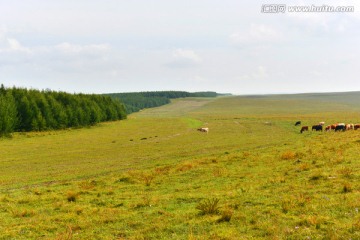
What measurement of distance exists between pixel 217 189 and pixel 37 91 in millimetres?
78887

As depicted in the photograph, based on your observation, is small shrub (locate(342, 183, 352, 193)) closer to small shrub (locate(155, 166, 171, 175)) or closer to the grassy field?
the grassy field

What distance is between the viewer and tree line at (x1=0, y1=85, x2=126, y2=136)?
66312mm

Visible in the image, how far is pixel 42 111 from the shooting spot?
77.3 m

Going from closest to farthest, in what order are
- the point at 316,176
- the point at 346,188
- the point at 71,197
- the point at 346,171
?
the point at 346,188
the point at 71,197
the point at 316,176
the point at 346,171

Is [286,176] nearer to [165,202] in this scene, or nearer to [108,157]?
[165,202]

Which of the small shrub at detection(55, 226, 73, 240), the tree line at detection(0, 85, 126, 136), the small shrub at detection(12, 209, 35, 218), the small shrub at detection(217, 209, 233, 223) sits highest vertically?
the tree line at detection(0, 85, 126, 136)

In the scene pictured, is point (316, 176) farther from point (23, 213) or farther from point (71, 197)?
point (23, 213)

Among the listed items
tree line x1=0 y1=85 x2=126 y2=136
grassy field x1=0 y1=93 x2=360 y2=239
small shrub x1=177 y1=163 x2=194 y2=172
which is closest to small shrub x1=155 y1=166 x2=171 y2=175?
grassy field x1=0 y1=93 x2=360 y2=239

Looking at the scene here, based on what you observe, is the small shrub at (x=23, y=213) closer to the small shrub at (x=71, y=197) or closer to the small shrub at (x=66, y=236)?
the small shrub at (x=71, y=197)

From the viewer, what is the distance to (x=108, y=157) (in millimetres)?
34844

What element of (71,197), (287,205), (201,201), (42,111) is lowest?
(71,197)

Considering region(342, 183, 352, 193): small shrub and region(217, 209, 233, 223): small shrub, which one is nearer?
region(217, 209, 233, 223): small shrub

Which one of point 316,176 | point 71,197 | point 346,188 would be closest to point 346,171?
point 316,176

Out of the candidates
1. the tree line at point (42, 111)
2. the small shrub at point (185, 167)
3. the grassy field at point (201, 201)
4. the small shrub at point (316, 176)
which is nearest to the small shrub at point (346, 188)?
the grassy field at point (201, 201)
